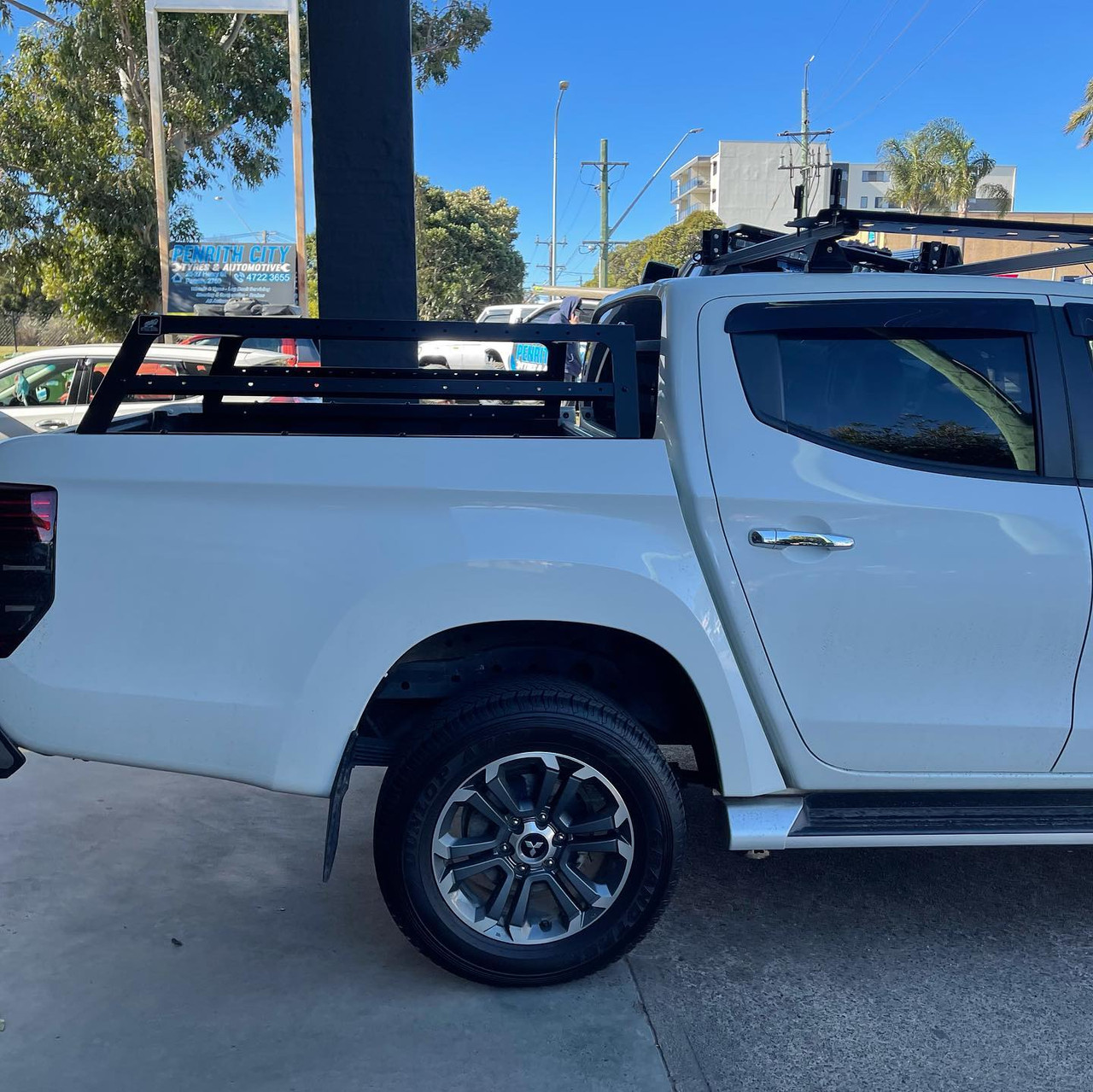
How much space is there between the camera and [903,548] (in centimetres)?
294

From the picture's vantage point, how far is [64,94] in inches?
778

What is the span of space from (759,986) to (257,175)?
23.0 meters

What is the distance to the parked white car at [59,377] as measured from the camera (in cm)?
1009

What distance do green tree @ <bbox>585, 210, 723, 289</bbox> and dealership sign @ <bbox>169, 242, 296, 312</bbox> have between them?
35383 mm

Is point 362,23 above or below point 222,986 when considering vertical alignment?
above

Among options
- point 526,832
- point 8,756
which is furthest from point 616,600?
point 8,756

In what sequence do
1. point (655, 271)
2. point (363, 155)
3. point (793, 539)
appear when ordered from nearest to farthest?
point (793, 539) → point (655, 271) → point (363, 155)

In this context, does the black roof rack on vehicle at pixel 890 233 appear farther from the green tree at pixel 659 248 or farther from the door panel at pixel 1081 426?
the green tree at pixel 659 248

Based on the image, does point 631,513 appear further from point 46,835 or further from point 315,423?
point 46,835

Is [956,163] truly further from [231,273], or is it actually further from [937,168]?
[231,273]

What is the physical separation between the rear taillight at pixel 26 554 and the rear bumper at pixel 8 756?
0.91 feet

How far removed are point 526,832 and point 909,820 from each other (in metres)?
1.09

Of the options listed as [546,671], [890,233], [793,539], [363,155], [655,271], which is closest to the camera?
[793,539]

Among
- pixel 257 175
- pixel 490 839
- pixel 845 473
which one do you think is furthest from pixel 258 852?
pixel 257 175
